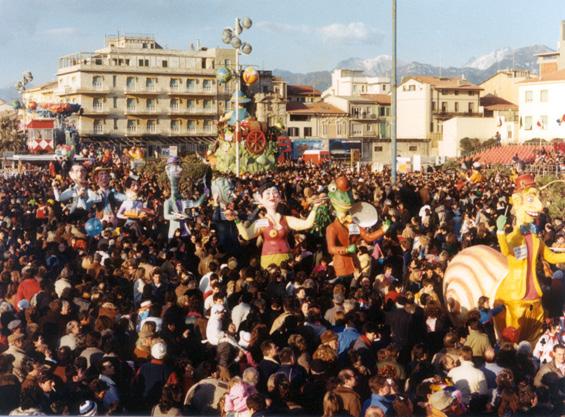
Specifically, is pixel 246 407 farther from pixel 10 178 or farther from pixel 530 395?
pixel 10 178

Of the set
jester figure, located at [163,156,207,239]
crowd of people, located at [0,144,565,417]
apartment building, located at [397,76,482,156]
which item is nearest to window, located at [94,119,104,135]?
jester figure, located at [163,156,207,239]

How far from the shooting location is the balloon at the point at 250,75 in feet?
64.5

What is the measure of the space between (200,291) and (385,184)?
7273 millimetres

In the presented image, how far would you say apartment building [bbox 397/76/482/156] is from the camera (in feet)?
90.0

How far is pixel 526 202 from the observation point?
7.50 meters

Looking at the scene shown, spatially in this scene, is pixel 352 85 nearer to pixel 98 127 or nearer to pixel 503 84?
pixel 98 127

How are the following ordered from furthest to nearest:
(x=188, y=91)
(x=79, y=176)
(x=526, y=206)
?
(x=188, y=91)
(x=79, y=176)
(x=526, y=206)

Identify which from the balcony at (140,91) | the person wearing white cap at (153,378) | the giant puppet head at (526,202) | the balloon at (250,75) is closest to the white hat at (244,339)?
the person wearing white cap at (153,378)

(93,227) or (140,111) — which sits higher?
(140,111)

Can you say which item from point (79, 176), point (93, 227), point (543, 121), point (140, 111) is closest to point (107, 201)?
point (79, 176)

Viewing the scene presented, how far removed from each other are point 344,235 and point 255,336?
9.96ft

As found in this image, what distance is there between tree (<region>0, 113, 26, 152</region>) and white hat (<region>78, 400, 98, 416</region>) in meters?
22.8

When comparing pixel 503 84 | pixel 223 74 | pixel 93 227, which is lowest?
pixel 93 227

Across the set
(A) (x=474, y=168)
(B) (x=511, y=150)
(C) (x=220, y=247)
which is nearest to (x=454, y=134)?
(B) (x=511, y=150)
